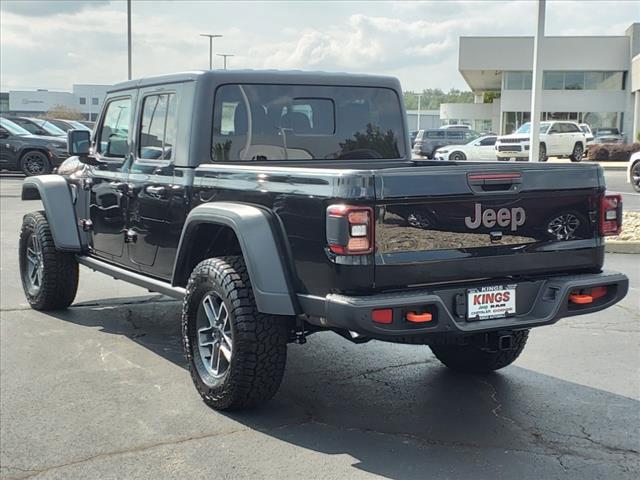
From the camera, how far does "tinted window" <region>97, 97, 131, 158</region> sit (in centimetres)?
582

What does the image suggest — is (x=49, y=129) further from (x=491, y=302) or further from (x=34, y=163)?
(x=491, y=302)

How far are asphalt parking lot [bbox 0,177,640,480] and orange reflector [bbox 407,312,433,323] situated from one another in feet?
2.27

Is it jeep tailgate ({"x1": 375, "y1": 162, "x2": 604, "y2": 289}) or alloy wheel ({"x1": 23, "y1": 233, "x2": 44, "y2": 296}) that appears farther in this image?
alloy wheel ({"x1": 23, "y1": 233, "x2": 44, "y2": 296})

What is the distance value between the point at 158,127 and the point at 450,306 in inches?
101

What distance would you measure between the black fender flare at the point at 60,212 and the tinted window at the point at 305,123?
2.08 meters

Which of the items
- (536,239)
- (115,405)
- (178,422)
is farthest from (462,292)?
(115,405)

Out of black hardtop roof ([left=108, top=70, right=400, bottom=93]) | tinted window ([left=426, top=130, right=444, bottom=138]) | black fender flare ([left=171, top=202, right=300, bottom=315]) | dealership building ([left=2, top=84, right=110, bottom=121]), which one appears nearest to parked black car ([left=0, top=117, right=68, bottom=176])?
black hardtop roof ([left=108, top=70, right=400, bottom=93])

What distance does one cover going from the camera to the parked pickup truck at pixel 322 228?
374 centimetres

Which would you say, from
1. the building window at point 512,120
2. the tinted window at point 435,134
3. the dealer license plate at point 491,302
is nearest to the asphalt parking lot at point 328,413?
the dealer license plate at point 491,302

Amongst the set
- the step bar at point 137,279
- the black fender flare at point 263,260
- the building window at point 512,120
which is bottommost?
the step bar at point 137,279

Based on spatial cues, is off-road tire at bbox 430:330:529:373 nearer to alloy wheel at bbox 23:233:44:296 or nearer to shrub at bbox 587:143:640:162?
alloy wheel at bbox 23:233:44:296

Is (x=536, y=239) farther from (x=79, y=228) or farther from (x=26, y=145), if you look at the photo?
(x=26, y=145)

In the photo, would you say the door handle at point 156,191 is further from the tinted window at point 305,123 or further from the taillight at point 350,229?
the taillight at point 350,229

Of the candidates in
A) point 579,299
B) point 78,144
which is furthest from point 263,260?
point 78,144
